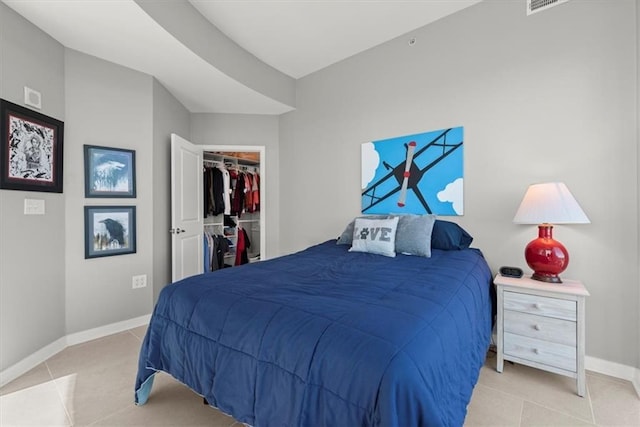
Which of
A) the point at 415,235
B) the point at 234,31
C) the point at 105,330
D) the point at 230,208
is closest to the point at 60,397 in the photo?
the point at 105,330

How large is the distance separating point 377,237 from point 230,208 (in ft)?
9.32

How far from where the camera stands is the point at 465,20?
8.34ft

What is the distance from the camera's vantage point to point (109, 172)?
2.66 metres

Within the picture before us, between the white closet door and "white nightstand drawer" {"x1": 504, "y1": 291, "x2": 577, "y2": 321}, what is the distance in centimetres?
303

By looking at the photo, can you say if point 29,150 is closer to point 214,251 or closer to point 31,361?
point 31,361

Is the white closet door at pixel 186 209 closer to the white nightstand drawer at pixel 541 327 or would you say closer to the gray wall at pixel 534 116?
the gray wall at pixel 534 116

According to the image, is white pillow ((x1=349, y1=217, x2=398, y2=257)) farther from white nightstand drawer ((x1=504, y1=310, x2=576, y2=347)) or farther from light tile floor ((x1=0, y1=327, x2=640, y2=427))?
light tile floor ((x1=0, y1=327, x2=640, y2=427))

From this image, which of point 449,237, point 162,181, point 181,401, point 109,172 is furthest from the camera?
point 162,181

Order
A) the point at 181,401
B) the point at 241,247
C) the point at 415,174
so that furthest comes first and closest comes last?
the point at 241,247 → the point at 415,174 → the point at 181,401

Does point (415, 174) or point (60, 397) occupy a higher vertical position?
point (415, 174)

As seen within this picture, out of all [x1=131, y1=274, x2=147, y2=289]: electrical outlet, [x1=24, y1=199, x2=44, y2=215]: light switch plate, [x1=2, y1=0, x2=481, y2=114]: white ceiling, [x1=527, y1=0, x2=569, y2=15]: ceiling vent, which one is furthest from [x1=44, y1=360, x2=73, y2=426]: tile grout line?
[x1=527, y1=0, x2=569, y2=15]: ceiling vent

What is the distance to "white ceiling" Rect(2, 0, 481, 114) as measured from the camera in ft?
6.68

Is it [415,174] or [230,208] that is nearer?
[415,174]

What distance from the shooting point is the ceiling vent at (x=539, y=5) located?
6.96 ft
